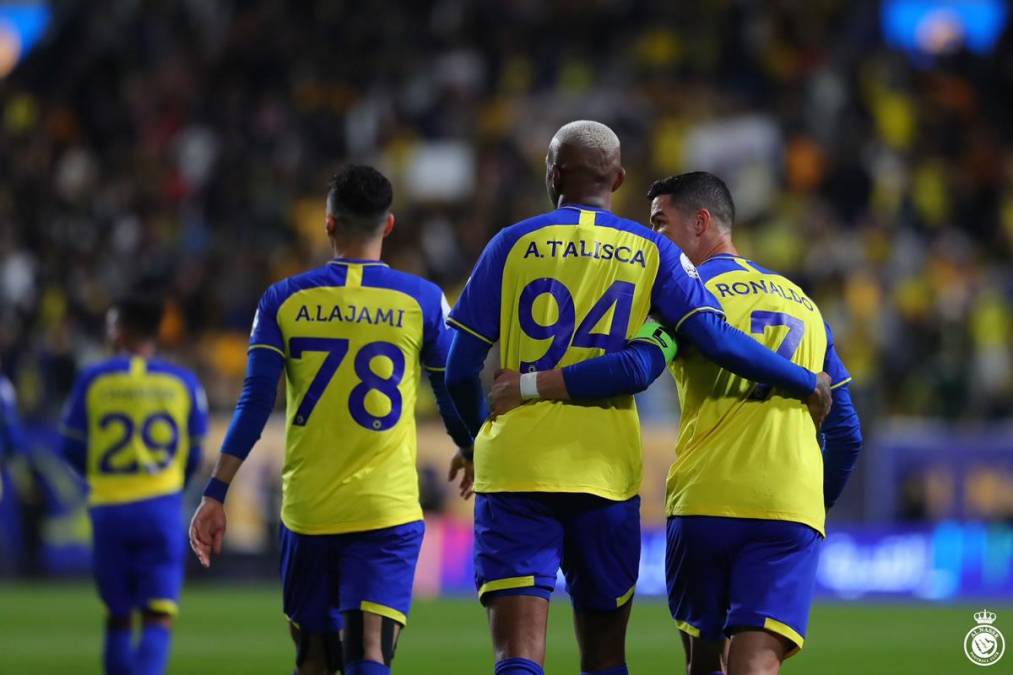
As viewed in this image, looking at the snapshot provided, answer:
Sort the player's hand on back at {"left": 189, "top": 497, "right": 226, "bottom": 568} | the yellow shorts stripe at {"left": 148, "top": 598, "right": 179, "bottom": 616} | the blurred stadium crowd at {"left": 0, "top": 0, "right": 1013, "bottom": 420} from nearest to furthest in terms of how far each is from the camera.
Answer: the player's hand on back at {"left": 189, "top": 497, "right": 226, "bottom": 568}
the yellow shorts stripe at {"left": 148, "top": 598, "right": 179, "bottom": 616}
the blurred stadium crowd at {"left": 0, "top": 0, "right": 1013, "bottom": 420}

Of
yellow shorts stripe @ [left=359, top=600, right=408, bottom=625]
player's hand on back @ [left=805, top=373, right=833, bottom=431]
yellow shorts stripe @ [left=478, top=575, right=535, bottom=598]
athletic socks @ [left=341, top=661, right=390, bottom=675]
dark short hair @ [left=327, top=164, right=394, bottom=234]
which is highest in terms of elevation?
dark short hair @ [left=327, top=164, right=394, bottom=234]

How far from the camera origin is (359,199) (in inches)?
257

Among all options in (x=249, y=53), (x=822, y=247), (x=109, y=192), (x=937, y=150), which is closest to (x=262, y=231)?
(x=109, y=192)

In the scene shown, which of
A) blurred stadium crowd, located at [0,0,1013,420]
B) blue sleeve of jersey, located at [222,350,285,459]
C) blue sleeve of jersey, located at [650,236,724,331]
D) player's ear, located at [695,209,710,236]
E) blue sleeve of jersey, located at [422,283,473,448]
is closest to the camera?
blue sleeve of jersey, located at [650,236,724,331]

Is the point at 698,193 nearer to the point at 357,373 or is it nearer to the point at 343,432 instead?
the point at 357,373

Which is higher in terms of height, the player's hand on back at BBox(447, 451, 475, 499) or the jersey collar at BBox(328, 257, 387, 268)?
the jersey collar at BBox(328, 257, 387, 268)

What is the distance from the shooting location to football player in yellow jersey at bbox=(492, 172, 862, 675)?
18.7 feet

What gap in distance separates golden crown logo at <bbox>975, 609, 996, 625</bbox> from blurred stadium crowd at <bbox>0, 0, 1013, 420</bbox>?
2788 millimetres

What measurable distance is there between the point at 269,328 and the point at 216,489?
65 cm

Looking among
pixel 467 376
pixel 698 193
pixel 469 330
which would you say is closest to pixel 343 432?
pixel 467 376

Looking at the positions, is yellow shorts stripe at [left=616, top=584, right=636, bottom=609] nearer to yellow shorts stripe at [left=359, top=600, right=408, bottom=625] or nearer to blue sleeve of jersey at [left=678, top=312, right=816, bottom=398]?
blue sleeve of jersey at [left=678, top=312, right=816, bottom=398]

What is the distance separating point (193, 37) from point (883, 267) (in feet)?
36.3

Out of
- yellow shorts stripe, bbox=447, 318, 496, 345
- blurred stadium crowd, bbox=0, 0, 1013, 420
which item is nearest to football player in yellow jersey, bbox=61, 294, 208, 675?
yellow shorts stripe, bbox=447, 318, 496, 345

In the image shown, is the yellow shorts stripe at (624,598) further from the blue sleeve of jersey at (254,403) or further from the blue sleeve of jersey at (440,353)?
the blue sleeve of jersey at (254,403)
